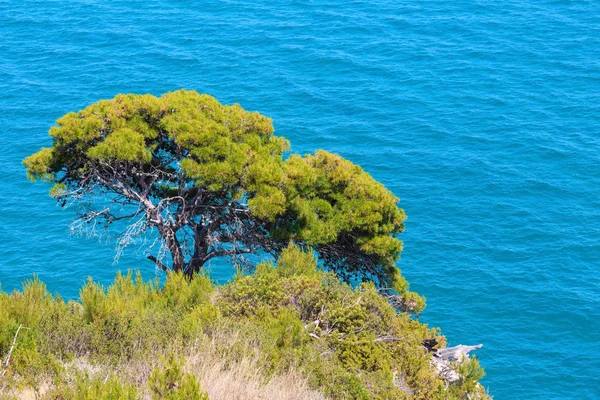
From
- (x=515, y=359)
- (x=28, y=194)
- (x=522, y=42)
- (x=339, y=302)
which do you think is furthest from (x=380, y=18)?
(x=339, y=302)

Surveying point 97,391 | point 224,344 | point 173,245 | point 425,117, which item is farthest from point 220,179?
point 425,117

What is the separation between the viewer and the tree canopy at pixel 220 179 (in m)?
23.2

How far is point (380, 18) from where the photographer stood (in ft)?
240

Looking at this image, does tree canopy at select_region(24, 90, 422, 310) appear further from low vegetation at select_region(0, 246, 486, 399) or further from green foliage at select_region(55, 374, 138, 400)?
green foliage at select_region(55, 374, 138, 400)

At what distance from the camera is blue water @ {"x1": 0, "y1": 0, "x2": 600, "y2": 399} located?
1602 inches

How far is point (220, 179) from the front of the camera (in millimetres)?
22969

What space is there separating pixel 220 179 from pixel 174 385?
33.5 feet

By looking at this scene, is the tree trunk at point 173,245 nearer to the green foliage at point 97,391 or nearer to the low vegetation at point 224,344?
the low vegetation at point 224,344

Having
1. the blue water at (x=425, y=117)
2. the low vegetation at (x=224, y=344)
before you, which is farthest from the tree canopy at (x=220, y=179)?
the blue water at (x=425, y=117)

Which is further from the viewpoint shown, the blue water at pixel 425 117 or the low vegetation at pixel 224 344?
the blue water at pixel 425 117

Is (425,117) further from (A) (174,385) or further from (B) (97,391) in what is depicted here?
(B) (97,391)

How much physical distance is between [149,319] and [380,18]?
59612 mm

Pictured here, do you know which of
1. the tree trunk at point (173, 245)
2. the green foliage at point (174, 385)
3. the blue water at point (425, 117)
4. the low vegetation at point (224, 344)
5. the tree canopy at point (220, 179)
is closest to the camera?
the green foliage at point (174, 385)

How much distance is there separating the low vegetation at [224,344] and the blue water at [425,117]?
18.5 m
